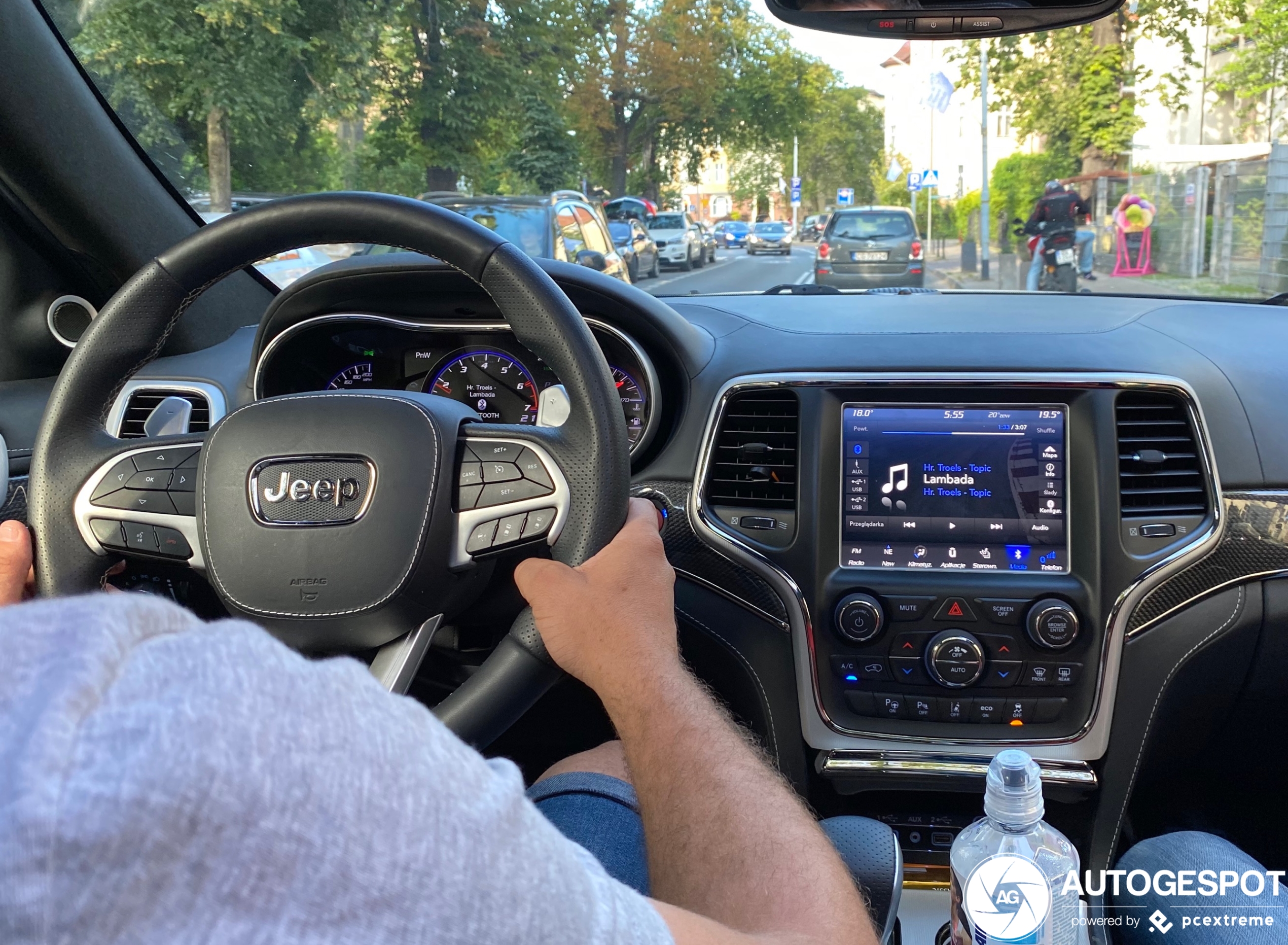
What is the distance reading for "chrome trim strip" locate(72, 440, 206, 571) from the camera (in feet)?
5.07

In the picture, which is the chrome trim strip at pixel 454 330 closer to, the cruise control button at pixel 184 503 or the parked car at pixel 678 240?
the cruise control button at pixel 184 503

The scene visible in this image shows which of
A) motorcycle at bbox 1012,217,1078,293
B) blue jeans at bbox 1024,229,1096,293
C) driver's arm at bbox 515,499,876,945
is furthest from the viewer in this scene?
blue jeans at bbox 1024,229,1096,293

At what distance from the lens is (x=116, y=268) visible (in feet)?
8.91

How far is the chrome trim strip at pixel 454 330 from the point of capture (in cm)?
243

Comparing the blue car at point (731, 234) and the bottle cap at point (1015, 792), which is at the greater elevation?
the blue car at point (731, 234)

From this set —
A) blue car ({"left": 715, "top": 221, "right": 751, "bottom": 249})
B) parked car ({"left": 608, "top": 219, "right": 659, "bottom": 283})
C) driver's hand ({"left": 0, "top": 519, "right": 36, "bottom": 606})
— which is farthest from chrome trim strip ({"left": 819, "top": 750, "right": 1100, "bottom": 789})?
blue car ({"left": 715, "top": 221, "right": 751, "bottom": 249})

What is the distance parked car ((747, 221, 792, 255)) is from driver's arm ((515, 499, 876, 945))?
10635 mm

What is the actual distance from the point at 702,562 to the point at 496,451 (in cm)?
104

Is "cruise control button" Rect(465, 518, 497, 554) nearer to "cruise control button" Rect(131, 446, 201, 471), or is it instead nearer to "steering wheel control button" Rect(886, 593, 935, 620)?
"cruise control button" Rect(131, 446, 201, 471)

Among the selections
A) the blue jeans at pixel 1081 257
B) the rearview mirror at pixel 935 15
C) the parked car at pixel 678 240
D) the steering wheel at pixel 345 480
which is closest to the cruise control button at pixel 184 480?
the steering wheel at pixel 345 480

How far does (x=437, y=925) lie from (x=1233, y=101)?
1421 centimetres

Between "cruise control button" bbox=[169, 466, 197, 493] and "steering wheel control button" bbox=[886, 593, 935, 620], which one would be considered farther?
"steering wheel control button" bbox=[886, 593, 935, 620]

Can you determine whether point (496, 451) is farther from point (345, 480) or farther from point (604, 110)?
point (604, 110)

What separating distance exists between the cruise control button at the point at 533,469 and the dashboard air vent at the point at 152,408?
1.26m
